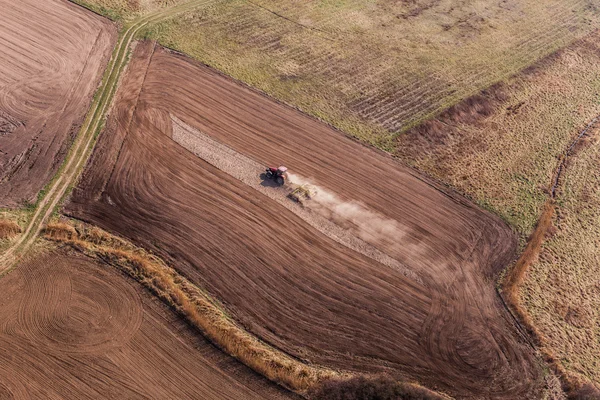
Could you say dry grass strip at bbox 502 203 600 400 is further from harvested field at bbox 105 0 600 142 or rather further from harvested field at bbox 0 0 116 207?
harvested field at bbox 0 0 116 207

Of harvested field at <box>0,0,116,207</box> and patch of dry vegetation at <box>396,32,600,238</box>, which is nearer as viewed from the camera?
harvested field at <box>0,0,116,207</box>

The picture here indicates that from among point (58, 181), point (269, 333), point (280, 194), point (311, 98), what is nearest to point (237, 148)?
point (280, 194)

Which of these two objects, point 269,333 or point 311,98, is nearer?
point 269,333

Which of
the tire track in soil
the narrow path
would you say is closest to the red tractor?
the tire track in soil

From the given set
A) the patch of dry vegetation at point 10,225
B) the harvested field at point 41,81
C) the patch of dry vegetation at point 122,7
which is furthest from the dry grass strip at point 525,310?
the patch of dry vegetation at point 122,7

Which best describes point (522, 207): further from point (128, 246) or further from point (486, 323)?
point (128, 246)

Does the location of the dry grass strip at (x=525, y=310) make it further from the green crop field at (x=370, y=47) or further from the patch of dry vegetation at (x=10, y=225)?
the patch of dry vegetation at (x=10, y=225)
